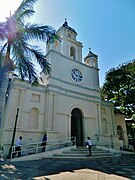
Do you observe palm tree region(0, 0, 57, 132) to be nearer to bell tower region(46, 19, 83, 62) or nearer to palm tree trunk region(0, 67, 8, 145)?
palm tree trunk region(0, 67, 8, 145)

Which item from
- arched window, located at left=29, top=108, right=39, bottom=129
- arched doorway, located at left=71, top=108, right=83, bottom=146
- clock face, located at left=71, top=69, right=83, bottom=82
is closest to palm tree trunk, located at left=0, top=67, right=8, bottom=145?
arched window, located at left=29, top=108, right=39, bottom=129

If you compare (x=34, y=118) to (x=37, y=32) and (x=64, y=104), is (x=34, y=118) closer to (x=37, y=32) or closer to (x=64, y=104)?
(x=64, y=104)

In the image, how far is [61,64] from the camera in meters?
17.1

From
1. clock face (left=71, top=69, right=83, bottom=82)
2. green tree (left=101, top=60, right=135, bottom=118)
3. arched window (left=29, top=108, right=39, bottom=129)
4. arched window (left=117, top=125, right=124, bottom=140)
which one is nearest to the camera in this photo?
arched window (left=29, top=108, right=39, bottom=129)

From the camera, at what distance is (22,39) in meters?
9.41

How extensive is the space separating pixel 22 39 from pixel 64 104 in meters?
8.11

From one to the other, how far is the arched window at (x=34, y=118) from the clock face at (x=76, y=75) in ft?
20.5

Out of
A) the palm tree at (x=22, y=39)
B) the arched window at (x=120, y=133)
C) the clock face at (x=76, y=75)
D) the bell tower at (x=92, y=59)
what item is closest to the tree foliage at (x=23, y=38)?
the palm tree at (x=22, y=39)

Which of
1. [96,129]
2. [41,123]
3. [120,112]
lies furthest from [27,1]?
[120,112]

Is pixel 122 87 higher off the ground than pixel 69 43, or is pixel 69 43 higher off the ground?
pixel 69 43

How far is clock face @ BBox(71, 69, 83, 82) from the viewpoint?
17.8m

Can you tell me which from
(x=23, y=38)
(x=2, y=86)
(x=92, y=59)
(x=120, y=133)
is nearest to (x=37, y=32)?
(x=23, y=38)

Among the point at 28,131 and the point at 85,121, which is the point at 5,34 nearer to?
the point at 28,131

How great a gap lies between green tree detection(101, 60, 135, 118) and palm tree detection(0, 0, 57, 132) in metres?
12.5
